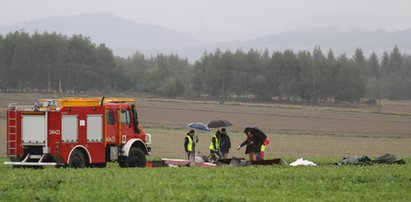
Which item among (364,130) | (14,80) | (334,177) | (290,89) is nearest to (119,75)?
(14,80)

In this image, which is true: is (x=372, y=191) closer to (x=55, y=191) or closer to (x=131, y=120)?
(x=55, y=191)

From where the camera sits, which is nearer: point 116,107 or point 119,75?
point 116,107

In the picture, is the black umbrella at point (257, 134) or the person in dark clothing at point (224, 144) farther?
the person in dark clothing at point (224, 144)

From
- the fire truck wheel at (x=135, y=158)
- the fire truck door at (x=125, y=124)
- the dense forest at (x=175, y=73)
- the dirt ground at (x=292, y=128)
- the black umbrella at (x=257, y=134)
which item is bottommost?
the dirt ground at (x=292, y=128)

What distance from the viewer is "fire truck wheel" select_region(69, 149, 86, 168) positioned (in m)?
27.9

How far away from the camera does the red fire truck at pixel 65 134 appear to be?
2789 centimetres

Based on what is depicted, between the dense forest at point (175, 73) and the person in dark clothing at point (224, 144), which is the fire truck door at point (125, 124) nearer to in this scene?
the person in dark clothing at point (224, 144)

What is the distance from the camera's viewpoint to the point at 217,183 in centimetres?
2038

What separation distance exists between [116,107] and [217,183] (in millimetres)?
9467

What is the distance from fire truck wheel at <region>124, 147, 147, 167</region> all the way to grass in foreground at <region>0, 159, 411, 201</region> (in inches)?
192

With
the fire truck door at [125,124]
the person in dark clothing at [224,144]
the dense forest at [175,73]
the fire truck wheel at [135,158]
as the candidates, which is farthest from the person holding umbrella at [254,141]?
the dense forest at [175,73]

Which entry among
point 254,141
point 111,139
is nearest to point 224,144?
point 254,141

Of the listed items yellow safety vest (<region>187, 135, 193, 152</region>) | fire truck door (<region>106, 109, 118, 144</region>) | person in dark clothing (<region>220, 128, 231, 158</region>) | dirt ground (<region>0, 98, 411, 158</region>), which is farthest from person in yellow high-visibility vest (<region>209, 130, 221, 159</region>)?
dirt ground (<region>0, 98, 411, 158</region>)

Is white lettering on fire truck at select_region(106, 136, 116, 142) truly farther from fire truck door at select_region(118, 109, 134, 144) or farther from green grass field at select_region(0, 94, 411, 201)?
green grass field at select_region(0, 94, 411, 201)
